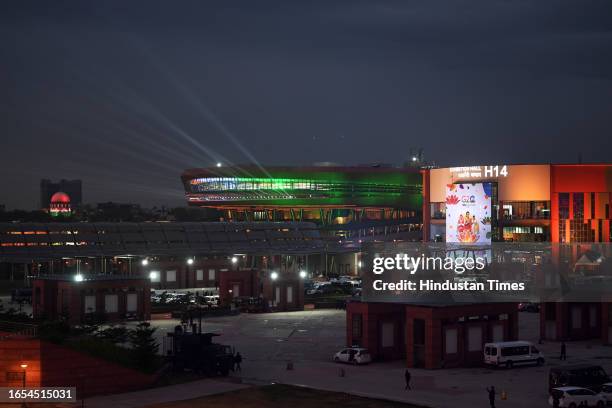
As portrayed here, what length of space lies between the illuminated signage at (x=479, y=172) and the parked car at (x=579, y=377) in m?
73.9

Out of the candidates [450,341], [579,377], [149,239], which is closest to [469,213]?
[149,239]

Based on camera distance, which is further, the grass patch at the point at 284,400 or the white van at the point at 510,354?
the white van at the point at 510,354

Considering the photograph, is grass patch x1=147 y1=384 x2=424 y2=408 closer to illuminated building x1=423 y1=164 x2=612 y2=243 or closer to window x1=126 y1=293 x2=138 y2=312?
window x1=126 y1=293 x2=138 y2=312

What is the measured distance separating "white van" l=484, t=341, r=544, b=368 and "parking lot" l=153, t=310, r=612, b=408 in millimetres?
421

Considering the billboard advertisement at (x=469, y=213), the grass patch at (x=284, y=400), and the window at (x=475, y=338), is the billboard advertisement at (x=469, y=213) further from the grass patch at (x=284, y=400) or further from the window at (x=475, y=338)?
the grass patch at (x=284, y=400)

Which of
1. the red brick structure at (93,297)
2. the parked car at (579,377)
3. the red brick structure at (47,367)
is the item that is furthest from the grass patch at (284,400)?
the red brick structure at (93,297)

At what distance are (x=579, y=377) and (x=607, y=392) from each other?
4.68 feet

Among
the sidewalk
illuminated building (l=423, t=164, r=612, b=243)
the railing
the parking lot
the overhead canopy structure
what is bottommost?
the parking lot

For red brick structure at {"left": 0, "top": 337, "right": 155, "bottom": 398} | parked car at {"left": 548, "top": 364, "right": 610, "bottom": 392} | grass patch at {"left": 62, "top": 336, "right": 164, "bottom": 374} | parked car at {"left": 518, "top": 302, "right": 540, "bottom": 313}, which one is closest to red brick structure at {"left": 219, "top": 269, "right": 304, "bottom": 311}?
parked car at {"left": 518, "top": 302, "right": 540, "bottom": 313}

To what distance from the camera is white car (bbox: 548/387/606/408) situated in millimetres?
30453

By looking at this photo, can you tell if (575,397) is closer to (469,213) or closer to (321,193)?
(469,213)

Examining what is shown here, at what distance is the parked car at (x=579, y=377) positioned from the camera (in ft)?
107

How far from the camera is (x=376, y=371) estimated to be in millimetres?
38656

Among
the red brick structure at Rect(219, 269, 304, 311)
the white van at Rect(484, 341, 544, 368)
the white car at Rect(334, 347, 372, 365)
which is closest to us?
the white van at Rect(484, 341, 544, 368)
